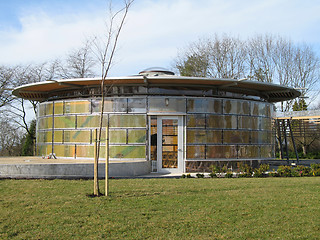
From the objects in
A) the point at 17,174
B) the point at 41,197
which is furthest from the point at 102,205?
the point at 17,174

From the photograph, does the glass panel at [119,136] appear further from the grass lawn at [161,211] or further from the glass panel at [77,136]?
the grass lawn at [161,211]

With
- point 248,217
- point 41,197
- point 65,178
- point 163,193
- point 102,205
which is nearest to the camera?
point 248,217

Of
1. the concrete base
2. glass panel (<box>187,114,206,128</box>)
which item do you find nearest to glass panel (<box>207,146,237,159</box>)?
glass panel (<box>187,114,206,128</box>)

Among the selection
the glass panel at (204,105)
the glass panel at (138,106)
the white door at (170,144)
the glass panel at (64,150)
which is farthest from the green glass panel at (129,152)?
the glass panel at (204,105)

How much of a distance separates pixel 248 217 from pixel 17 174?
980cm

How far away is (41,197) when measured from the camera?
9.54 metres

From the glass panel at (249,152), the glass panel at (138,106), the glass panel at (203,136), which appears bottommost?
the glass panel at (249,152)

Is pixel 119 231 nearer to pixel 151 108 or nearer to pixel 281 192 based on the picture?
pixel 281 192

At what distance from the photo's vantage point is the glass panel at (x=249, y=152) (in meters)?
17.5

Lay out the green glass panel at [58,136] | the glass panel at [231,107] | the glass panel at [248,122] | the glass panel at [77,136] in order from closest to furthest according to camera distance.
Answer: the glass panel at [77,136] < the glass panel at [231,107] < the glass panel at [248,122] < the green glass panel at [58,136]

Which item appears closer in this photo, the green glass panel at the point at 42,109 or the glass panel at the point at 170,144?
the glass panel at the point at 170,144

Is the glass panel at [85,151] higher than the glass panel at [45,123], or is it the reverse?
the glass panel at [45,123]

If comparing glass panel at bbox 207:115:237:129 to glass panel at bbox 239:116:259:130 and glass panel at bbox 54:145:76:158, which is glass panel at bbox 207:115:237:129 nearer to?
glass panel at bbox 239:116:259:130

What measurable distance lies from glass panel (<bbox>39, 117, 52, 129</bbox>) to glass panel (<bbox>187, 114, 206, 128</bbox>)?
7.37 meters
